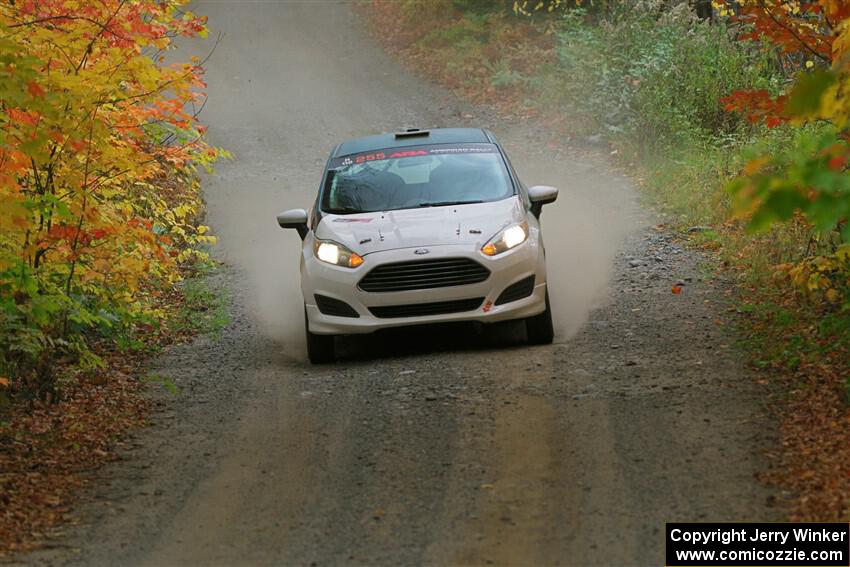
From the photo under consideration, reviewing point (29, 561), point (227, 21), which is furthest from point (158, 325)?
point (227, 21)

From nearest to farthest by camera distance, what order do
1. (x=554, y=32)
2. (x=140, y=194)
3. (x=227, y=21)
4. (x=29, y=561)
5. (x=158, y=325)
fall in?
(x=29, y=561)
(x=158, y=325)
(x=140, y=194)
(x=554, y=32)
(x=227, y=21)

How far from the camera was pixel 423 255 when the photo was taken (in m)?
9.68

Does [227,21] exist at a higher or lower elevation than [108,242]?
higher

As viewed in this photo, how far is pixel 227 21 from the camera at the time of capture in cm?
3375

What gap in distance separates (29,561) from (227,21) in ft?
95.8

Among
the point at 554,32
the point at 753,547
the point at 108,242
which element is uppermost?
the point at 554,32

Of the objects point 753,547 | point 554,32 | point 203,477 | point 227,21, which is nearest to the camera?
point 753,547

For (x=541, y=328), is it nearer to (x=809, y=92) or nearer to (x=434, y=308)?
(x=434, y=308)

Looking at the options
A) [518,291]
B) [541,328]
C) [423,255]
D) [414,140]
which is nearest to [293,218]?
[423,255]

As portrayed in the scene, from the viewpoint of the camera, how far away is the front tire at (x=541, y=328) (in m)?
10.1

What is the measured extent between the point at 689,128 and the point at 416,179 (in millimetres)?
8910

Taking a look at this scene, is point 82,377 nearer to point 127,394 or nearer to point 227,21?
point 127,394

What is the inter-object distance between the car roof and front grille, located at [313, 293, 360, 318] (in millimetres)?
2225

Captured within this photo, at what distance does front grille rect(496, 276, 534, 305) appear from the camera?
983 centimetres
